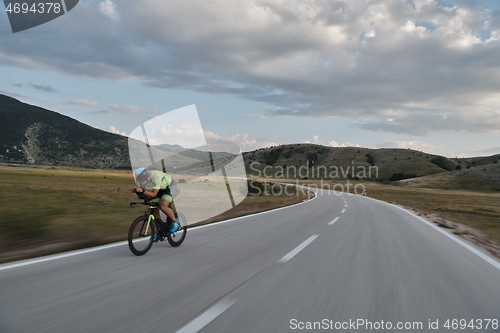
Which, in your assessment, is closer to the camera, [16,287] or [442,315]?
[442,315]

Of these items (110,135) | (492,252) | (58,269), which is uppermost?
(110,135)

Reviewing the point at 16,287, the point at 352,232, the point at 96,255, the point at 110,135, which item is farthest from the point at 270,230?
the point at 110,135

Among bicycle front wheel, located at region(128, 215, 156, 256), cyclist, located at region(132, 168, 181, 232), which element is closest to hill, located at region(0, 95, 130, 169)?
cyclist, located at region(132, 168, 181, 232)

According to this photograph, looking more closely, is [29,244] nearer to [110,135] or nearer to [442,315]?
[442,315]

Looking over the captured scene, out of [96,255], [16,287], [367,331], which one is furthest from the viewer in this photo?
[96,255]

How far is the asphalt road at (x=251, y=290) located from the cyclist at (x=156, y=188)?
0.86 metres

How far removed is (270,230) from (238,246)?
2892mm

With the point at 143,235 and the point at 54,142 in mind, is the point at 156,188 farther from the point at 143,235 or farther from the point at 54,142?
the point at 54,142

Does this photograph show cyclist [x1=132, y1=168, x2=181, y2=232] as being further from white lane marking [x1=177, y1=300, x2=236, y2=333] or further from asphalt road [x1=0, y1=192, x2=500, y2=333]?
white lane marking [x1=177, y1=300, x2=236, y2=333]

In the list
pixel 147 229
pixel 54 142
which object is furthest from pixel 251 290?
pixel 54 142

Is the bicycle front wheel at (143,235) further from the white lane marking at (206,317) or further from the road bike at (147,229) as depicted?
the white lane marking at (206,317)

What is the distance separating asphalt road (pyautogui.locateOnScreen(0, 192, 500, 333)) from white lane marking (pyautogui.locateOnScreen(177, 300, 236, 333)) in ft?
0.03

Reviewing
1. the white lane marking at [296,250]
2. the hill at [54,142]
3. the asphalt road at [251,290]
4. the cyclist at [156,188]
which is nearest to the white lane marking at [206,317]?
the asphalt road at [251,290]

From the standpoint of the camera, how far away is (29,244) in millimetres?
8125
